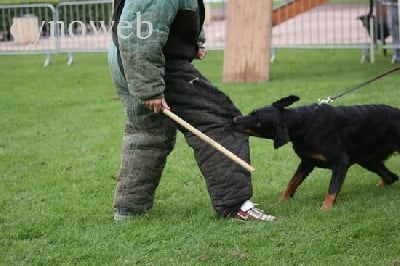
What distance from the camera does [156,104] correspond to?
445 cm

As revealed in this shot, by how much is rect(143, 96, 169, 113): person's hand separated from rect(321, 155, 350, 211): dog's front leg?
129cm

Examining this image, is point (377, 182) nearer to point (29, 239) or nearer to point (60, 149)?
point (29, 239)

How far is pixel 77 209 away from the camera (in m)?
5.23

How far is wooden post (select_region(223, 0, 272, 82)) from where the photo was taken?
10531 mm

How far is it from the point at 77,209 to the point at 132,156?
25.4 inches

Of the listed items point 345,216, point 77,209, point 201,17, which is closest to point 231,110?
point 201,17

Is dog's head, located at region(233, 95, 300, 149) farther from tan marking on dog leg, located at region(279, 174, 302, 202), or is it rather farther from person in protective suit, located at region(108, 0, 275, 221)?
tan marking on dog leg, located at region(279, 174, 302, 202)

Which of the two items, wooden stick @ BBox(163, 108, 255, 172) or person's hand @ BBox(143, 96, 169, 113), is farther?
person's hand @ BBox(143, 96, 169, 113)

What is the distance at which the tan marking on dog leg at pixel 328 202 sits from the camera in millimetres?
4932

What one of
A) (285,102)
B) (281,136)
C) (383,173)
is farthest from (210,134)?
(383,173)

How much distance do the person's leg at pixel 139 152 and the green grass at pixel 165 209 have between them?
0.46 ft

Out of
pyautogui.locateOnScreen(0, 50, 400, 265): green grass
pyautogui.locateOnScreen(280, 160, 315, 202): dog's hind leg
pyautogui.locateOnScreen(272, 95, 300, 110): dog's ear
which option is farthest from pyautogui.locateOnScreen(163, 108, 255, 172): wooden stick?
pyautogui.locateOnScreen(280, 160, 315, 202): dog's hind leg

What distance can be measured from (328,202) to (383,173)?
2.82ft

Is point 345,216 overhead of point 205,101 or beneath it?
beneath
